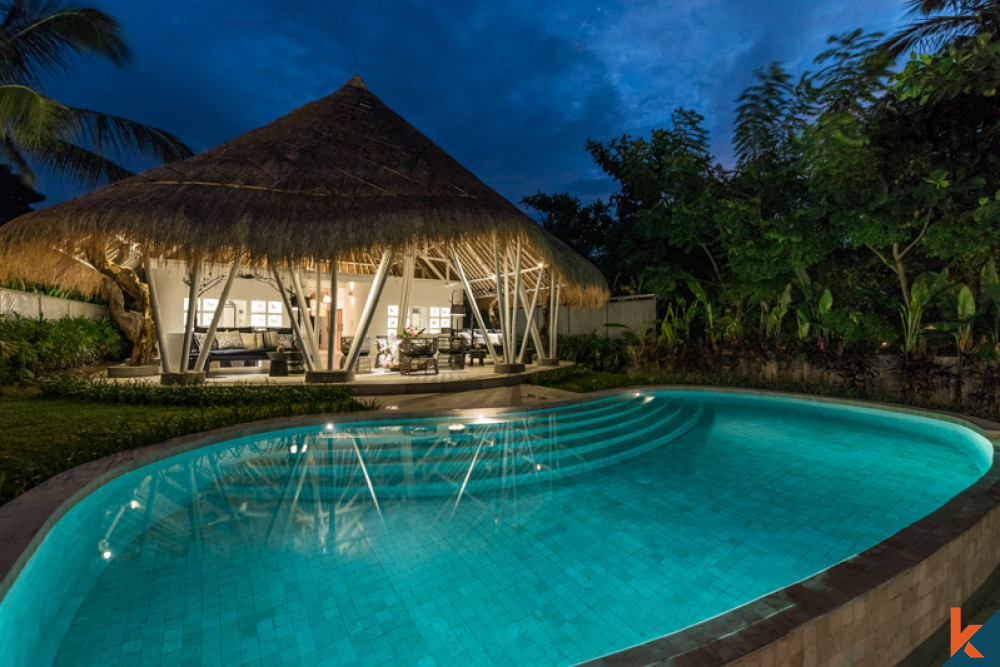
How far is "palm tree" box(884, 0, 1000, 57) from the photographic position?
8422 millimetres

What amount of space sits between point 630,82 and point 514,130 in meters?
26.3

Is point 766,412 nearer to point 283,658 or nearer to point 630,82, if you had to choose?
point 283,658

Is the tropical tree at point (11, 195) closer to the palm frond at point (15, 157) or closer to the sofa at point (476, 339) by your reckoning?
the palm frond at point (15, 157)

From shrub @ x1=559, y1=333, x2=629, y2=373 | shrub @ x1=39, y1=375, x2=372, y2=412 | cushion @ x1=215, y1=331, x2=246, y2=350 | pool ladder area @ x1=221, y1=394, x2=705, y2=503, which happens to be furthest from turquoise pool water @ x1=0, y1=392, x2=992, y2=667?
cushion @ x1=215, y1=331, x2=246, y2=350

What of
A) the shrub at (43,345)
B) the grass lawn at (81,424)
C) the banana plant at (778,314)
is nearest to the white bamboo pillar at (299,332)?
the grass lawn at (81,424)

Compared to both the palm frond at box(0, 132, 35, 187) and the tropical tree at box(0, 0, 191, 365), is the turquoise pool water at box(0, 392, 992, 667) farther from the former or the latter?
the palm frond at box(0, 132, 35, 187)

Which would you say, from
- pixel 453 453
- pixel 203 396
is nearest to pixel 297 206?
pixel 203 396

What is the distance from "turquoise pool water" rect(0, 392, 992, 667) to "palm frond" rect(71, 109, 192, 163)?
38.7 feet

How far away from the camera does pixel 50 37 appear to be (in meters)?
10.4

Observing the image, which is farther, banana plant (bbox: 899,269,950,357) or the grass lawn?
banana plant (bbox: 899,269,950,357)

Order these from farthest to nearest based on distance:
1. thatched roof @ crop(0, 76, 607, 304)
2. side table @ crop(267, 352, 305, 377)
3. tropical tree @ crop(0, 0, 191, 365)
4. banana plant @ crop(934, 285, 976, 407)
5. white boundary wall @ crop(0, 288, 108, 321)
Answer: side table @ crop(267, 352, 305, 377) → white boundary wall @ crop(0, 288, 108, 321) → tropical tree @ crop(0, 0, 191, 365) → thatched roof @ crop(0, 76, 607, 304) → banana plant @ crop(934, 285, 976, 407)

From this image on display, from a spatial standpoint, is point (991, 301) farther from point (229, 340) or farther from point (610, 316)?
point (229, 340)

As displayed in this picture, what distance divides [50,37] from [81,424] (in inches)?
439

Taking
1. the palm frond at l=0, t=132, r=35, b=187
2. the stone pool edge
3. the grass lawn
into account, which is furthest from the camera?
the palm frond at l=0, t=132, r=35, b=187
